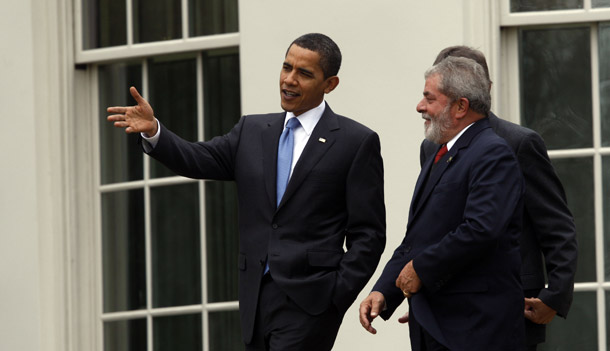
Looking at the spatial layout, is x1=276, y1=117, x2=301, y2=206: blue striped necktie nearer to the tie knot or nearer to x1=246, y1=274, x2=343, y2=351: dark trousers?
the tie knot

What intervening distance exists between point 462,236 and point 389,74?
2.32 metres

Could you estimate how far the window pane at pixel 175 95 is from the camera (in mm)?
7938

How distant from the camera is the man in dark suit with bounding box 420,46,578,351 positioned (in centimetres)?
552

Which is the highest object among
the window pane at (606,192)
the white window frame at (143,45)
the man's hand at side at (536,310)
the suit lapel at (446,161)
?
the white window frame at (143,45)

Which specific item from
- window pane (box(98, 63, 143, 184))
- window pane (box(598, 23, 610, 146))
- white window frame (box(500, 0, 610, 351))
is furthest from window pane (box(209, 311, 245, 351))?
window pane (box(598, 23, 610, 146))

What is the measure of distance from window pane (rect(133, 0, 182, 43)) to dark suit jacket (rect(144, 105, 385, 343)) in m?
2.33

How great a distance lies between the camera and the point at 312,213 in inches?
221

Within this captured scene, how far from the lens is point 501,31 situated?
723 cm

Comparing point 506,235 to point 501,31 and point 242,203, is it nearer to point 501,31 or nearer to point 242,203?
point 242,203

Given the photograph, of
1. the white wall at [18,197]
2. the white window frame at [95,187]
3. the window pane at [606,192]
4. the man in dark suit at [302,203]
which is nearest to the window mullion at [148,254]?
the white window frame at [95,187]

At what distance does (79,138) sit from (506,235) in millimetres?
3737

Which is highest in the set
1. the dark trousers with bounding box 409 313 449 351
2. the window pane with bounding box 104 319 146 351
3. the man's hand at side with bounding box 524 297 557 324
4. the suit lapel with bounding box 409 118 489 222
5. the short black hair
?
the short black hair

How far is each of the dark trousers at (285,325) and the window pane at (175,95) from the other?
96.7 inches

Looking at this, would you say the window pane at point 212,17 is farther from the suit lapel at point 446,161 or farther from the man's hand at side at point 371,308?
the man's hand at side at point 371,308
